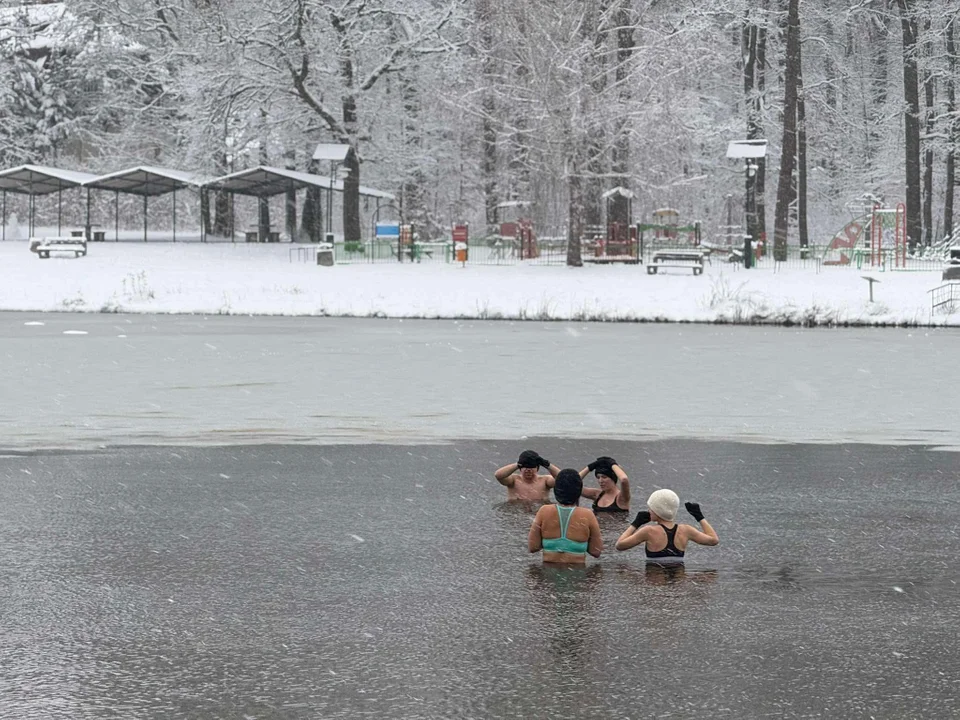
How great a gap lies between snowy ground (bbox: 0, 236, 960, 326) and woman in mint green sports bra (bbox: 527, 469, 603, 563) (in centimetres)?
2352

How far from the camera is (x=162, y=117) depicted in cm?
6588

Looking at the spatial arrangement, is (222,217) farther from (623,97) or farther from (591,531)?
(591,531)

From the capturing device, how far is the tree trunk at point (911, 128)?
2058 inches

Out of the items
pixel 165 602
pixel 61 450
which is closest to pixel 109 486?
pixel 61 450

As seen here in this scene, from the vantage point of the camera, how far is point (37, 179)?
57781mm

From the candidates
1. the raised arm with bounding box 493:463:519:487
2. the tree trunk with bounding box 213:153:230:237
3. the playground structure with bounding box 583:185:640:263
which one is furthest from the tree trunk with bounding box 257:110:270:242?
the raised arm with bounding box 493:463:519:487

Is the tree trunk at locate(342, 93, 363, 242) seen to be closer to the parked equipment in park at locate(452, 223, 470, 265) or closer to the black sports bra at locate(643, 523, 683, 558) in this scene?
the parked equipment in park at locate(452, 223, 470, 265)

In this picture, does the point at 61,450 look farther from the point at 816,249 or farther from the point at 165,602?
the point at 816,249

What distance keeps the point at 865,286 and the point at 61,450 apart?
29.3 m

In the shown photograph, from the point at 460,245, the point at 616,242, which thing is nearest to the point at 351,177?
the point at 460,245

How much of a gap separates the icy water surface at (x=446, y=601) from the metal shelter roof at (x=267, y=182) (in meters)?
43.5

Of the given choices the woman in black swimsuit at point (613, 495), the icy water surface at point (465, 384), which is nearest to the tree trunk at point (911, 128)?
A: the icy water surface at point (465, 384)

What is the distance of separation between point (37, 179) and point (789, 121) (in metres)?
30.6

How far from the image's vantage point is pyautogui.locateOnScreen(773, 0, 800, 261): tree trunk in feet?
159
